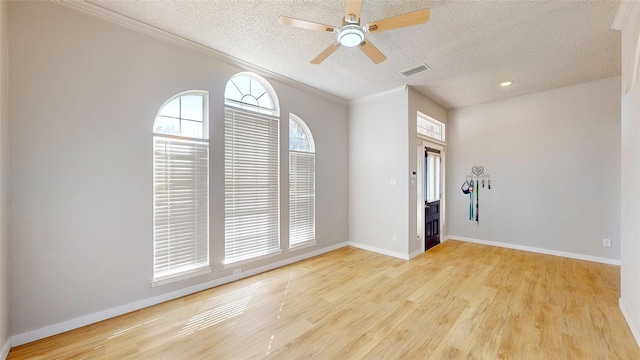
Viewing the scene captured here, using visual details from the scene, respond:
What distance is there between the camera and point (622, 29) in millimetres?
2418

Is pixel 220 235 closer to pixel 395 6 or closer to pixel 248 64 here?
pixel 248 64

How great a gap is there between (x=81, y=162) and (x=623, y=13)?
5203mm

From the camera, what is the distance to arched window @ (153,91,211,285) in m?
2.68

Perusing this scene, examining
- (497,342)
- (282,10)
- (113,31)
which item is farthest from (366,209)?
(113,31)

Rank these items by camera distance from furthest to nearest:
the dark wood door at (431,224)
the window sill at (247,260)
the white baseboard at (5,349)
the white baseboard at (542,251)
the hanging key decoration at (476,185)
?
the hanging key decoration at (476,185)
the dark wood door at (431,224)
the white baseboard at (542,251)
the window sill at (247,260)
the white baseboard at (5,349)

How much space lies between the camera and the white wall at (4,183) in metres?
1.82

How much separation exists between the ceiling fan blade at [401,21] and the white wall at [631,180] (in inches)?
73.9

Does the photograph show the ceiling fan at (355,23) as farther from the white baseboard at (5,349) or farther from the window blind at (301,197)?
the white baseboard at (5,349)

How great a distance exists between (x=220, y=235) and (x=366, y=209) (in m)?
2.75

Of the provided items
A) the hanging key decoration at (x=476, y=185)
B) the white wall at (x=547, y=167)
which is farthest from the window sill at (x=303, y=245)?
the hanging key decoration at (x=476, y=185)

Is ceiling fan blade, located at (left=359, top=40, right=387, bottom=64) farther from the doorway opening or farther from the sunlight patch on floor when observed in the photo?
the sunlight patch on floor

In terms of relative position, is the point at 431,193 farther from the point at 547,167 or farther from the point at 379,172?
the point at 547,167

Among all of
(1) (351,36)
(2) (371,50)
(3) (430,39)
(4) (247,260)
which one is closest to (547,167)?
(3) (430,39)

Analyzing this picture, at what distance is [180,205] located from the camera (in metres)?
2.81
